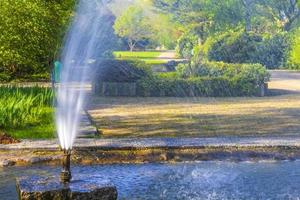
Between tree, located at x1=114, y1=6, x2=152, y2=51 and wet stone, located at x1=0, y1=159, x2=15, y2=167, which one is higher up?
tree, located at x1=114, y1=6, x2=152, y2=51

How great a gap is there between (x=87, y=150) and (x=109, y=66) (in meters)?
13.6

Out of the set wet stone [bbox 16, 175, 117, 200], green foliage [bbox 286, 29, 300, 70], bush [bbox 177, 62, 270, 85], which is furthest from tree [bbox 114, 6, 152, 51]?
wet stone [bbox 16, 175, 117, 200]

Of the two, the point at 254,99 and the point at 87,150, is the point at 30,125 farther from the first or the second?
the point at 254,99

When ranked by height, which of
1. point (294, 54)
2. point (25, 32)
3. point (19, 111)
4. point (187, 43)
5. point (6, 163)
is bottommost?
point (6, 163)

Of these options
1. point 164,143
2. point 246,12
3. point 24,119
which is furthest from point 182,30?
point 164,143

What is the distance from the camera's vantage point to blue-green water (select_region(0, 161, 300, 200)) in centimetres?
841

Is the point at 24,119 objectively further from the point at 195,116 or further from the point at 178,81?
the point at 178,81

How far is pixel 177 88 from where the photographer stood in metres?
23.5

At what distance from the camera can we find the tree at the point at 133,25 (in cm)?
8162

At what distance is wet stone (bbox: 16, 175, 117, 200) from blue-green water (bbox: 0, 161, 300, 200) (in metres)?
0.99

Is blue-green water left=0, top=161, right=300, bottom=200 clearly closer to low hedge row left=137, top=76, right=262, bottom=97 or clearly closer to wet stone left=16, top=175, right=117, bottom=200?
wet stone left=16, top=175, right=117, bottom=200

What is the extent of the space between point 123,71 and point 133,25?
60.4m

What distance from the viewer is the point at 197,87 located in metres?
23.7

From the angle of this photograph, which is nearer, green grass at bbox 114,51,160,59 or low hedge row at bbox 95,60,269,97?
low hedge row at bbox 95,60,269,97
